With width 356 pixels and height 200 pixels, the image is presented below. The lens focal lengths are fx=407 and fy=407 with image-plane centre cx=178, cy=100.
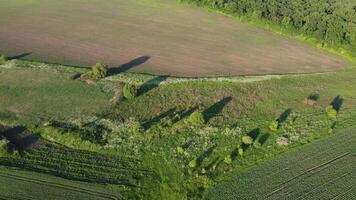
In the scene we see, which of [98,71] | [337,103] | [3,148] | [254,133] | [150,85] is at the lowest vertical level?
[3,148]

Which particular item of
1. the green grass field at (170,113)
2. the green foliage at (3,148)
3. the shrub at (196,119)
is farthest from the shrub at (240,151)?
the green foliage at (3,148)

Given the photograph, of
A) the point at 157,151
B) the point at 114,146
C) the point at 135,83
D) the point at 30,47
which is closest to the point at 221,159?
the point at 157,151

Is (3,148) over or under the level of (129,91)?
under

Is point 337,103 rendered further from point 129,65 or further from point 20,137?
point 20,137

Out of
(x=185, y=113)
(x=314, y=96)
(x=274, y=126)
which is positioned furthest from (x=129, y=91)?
(x=314, y=96)

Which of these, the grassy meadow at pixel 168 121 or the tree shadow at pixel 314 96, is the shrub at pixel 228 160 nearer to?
the grassy meadow at pixel 168 121

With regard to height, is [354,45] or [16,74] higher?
[354,45]

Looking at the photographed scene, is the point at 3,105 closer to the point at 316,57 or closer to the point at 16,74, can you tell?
the point at 16,74

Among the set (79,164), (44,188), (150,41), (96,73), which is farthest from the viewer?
(150,41)
